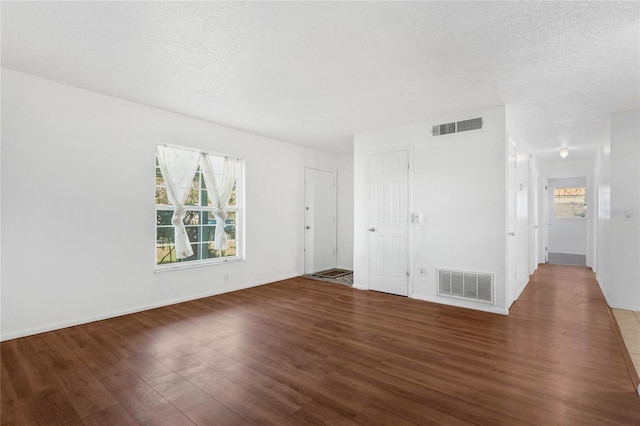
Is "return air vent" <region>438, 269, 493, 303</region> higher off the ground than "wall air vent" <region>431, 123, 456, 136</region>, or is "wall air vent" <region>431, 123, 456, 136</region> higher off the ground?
"wall air vent" <region>431, 123, 456, 136</region>

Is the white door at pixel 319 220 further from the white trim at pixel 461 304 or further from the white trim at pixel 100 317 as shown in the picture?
the white trim at pixel 461 304

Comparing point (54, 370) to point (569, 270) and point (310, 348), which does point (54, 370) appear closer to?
point (310, 348)

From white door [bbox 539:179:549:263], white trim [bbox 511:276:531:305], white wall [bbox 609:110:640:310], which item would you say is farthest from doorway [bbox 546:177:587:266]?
white wall [bbox 609:110:640:310]

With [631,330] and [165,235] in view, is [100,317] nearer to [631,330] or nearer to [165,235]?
[165,235]

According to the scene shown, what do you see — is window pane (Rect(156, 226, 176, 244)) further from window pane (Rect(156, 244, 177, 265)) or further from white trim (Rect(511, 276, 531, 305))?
white trim (Rect(511, 276, 531, 305))

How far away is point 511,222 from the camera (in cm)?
430

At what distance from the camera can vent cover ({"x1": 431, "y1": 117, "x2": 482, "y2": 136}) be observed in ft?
13.6

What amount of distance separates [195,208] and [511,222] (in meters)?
4.71

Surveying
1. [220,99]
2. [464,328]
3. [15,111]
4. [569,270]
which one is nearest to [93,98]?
[15,111]

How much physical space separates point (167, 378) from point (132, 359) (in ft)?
1.83

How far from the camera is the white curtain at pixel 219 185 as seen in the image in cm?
484

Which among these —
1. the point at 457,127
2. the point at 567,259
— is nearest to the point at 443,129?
Result: the point at 457,127

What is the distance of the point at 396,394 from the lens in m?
2.15

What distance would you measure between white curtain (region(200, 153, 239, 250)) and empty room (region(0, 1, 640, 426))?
0.11 ft
